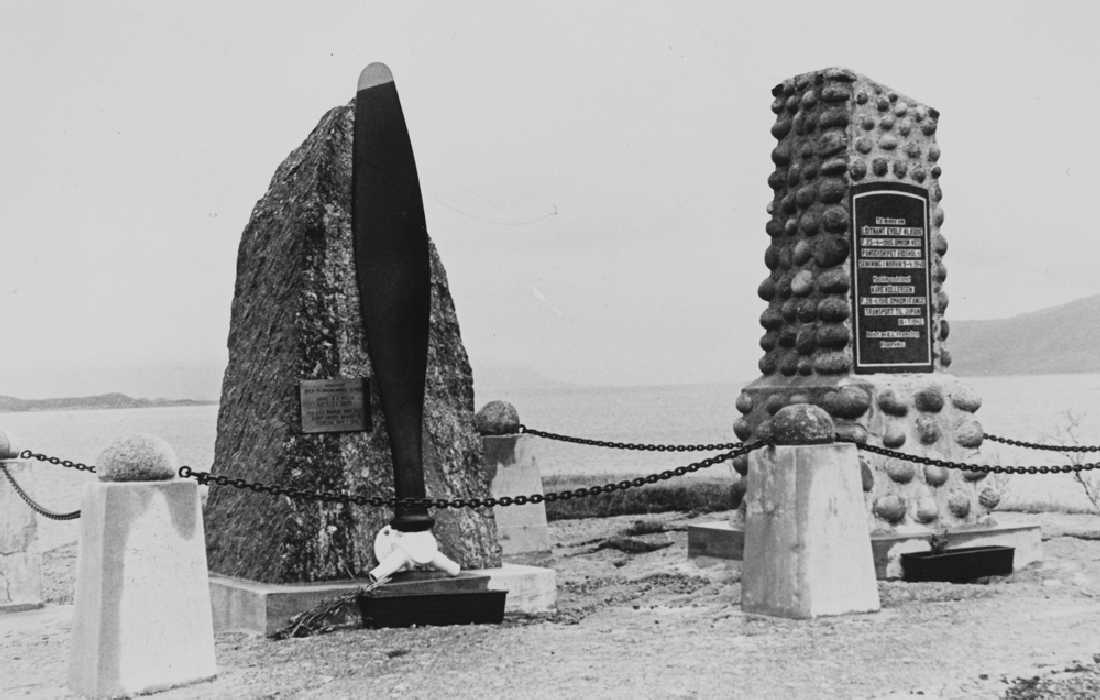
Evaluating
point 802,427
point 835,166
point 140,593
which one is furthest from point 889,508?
point 140,593

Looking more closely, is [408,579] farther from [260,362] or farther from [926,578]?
[926,578]

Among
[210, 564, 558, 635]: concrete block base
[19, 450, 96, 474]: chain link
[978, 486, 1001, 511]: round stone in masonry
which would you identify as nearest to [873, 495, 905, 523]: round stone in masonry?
[978, 486, 1001, 511]: round stone in masonry

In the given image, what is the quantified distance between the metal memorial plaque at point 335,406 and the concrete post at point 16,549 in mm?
2621

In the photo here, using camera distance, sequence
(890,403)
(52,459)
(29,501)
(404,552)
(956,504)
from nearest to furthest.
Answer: (404,552) → (29,501) → (52,459) → (890,403) → (956,504)

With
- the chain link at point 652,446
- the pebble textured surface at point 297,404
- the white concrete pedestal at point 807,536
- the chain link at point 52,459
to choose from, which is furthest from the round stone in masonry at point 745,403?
the chain link at point 52,459

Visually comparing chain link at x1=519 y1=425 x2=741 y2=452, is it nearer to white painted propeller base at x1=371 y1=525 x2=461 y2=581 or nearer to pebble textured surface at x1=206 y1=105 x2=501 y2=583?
pebble textured surface at x1=206 y1=105 x2=501 y2=583

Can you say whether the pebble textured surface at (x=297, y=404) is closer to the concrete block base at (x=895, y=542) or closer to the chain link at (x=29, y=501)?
the chain link at (x=29, y=501)

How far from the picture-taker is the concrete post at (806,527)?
700cm

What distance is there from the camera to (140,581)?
5.82 meters

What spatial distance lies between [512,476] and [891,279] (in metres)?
3.91

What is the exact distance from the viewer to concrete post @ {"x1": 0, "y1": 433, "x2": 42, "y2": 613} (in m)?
8.81

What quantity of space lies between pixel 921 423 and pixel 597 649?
4260 millimetres

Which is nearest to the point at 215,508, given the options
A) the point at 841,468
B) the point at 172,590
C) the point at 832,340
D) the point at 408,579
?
the point at 408,579

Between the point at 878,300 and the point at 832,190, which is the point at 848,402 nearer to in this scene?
the point at 878,300
